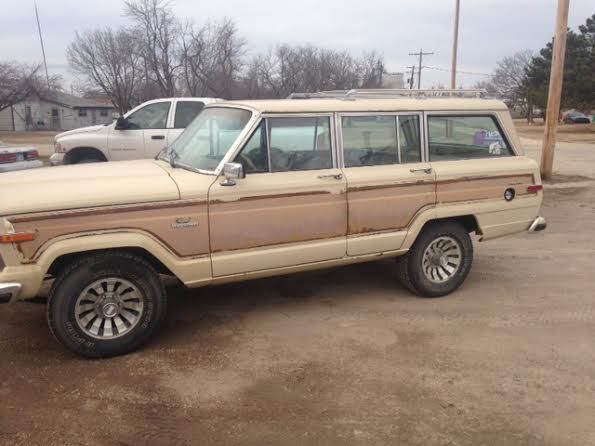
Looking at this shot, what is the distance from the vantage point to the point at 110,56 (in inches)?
1591

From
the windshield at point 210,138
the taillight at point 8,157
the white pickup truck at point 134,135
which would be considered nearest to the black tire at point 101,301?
the windshield at point 210,138

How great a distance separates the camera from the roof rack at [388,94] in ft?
17.7

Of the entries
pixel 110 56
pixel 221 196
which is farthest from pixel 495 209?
pixel 110 56

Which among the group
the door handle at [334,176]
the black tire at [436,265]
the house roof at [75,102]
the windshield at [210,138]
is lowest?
the black tire at [436,265]

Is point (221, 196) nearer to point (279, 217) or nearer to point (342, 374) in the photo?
point (279, 217)

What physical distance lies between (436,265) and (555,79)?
971 cm

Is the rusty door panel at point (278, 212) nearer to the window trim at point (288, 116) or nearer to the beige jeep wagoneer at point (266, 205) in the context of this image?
the beige jeep wagoneer at point (266, 205)

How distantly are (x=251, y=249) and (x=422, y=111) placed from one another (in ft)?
6.99

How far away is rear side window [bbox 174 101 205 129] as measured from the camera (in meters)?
10.2

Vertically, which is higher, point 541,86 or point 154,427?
point 541,86

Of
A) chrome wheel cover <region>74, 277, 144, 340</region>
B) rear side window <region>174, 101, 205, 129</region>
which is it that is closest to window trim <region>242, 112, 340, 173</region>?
chrome wheel cover <region>74, 277, 144, 340</region>

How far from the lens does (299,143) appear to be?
476 centimetres

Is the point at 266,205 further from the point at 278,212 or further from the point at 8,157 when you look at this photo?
the point at 8,157

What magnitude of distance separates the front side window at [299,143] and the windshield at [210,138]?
28 centimetres
